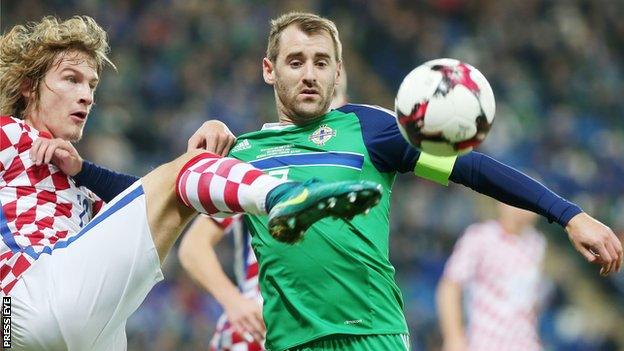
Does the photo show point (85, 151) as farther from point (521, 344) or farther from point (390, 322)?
point (390, 322)

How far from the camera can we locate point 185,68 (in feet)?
41.0

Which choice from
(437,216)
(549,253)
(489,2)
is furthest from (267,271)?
(489,2)

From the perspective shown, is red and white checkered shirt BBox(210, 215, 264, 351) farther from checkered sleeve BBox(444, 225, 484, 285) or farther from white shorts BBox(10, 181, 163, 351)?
checkered sleeve BBox(444, 225, 484, 285)

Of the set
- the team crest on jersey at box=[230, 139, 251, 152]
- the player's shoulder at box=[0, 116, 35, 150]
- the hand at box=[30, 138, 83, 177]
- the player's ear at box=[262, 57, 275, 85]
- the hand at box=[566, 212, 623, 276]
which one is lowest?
the hand at box=[30, 138, 83, 177]

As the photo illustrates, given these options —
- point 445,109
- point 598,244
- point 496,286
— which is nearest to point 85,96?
point 445,109

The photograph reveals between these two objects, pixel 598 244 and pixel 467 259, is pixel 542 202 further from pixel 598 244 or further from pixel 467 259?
pixel 467 259

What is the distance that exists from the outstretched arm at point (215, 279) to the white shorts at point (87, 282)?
928 millimetres

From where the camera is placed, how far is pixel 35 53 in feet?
16.8

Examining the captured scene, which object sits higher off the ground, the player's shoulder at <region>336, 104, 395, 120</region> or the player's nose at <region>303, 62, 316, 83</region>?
the player's nose at <region>303, 62, 316, 83</region>

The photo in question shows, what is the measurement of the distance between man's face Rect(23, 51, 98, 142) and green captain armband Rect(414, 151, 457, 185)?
5.66ft

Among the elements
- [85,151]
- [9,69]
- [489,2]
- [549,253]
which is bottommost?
[549,253]

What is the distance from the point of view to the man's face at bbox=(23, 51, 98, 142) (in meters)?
5.09

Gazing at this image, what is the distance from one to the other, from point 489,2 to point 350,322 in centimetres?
1110

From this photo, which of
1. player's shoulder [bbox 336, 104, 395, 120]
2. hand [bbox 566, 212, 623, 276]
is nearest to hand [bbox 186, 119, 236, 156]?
player's shoulder [bbox 336, 104, 395, 120]
